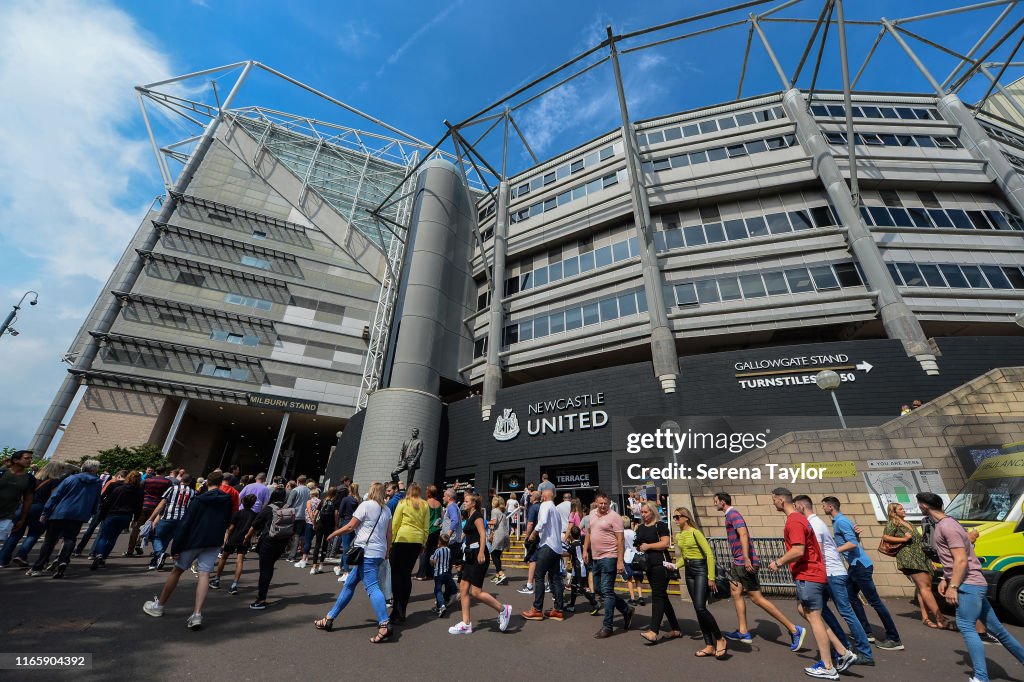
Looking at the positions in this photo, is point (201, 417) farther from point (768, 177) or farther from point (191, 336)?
point (768, 177)

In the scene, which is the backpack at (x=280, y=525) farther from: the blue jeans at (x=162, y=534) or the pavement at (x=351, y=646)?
the blue jeans at (x=162, y=534)

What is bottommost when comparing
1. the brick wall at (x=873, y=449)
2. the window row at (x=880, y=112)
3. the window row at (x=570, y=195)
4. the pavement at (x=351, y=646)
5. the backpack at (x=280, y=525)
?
the pavement at (x=351, y=646)

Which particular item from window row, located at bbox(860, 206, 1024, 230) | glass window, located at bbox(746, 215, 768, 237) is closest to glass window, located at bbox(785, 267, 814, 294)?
glass window, located at bbox(746, 215, 768, 237)

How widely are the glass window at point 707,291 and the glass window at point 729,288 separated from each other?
0.28 m

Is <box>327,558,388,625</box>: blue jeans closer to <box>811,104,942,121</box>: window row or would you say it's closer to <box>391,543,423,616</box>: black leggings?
<box>391,543,423,616</box>: black leggings

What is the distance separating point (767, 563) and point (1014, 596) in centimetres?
368

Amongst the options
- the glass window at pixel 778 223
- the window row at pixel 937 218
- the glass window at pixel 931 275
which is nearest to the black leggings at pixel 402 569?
the glass window at pixel 778 223

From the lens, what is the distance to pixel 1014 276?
20.5 m

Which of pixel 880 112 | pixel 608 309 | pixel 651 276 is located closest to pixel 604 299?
pixel 608 309

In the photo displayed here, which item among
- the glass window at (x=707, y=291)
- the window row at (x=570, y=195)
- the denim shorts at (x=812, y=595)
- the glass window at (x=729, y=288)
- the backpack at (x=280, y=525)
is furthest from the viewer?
the window row at (x=570, y=195)

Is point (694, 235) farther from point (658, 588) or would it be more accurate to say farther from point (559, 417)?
point (658, 588)

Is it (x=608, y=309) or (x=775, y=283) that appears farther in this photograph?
(x=608, y=309)

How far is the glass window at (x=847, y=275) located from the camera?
20328 mm

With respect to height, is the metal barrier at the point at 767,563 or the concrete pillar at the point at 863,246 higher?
the concrete pillar at the point at 863,246
